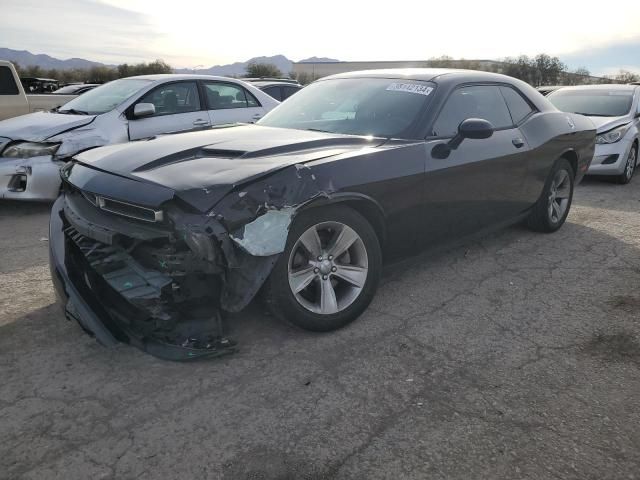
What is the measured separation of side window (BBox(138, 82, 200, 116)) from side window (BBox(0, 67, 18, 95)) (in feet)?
10.3

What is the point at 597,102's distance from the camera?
352 inches

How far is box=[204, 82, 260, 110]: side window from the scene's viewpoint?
7176 mm

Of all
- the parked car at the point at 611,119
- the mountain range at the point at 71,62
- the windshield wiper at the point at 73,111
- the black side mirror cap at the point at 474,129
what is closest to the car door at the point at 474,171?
the black side mirror cap at the point at 474,129

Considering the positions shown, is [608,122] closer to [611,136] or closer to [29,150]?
[611,136]

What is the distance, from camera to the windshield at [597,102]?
8688mm

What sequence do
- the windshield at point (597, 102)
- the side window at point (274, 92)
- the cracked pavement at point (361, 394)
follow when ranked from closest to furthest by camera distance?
1. the cracked pavement at point (361, 394)
2. the windshield at point (597, 102)
3. the side window at point (274, 92)

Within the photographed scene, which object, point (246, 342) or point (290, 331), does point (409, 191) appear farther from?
point (246, 342)

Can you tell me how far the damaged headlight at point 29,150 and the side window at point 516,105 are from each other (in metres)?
4.79

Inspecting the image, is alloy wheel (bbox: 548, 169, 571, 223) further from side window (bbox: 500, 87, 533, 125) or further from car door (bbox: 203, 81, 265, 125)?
car door (bbox: 203, 81, 265, 125)

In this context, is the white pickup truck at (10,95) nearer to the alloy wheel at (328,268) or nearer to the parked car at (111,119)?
the parked car at (111,119)

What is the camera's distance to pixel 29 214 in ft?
19.7

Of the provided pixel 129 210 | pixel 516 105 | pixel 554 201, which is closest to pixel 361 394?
pixel 129 210

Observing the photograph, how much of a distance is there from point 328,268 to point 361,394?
2.75ft

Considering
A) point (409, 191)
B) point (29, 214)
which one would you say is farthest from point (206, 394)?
point (29, 214)
